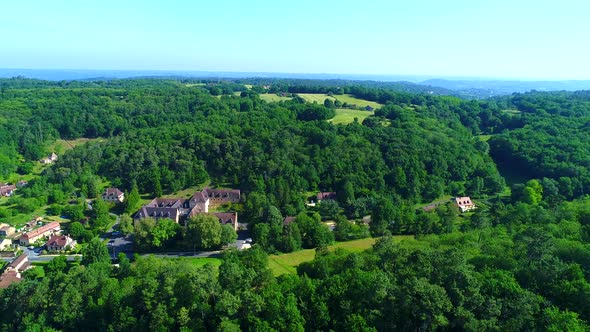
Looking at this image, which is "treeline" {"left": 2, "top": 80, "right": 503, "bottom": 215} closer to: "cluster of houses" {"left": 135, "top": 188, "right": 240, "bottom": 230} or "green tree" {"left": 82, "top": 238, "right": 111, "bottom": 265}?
"cluster of houses" {"left": 135, "top": 188, "right": 240, "bottom": 230}

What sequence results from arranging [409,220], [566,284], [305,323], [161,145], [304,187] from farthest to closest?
[161,145]
[304,187]
[409,220]
[305,323]
[566,284]

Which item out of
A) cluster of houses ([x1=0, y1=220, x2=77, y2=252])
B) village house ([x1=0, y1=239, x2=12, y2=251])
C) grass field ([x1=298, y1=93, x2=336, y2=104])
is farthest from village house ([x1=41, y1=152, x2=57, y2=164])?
grass field ([x1=298, y1=93, x2=336, y2=104])

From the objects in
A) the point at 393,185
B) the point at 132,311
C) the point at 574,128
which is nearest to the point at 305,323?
the point at 132,311

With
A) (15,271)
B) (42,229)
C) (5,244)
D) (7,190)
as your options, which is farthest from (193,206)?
(7,190)

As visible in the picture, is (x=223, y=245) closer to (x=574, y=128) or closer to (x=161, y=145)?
(x=161, y=145)

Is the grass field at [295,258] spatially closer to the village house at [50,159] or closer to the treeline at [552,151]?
the treeline at [552,151]

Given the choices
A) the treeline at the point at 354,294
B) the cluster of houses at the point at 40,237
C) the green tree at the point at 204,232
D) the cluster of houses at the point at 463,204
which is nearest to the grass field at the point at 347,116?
the cluster of houses at the point at 463,204

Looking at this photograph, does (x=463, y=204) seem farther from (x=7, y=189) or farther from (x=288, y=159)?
(x=7, y=189)

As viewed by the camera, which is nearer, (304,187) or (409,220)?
(409,220)
